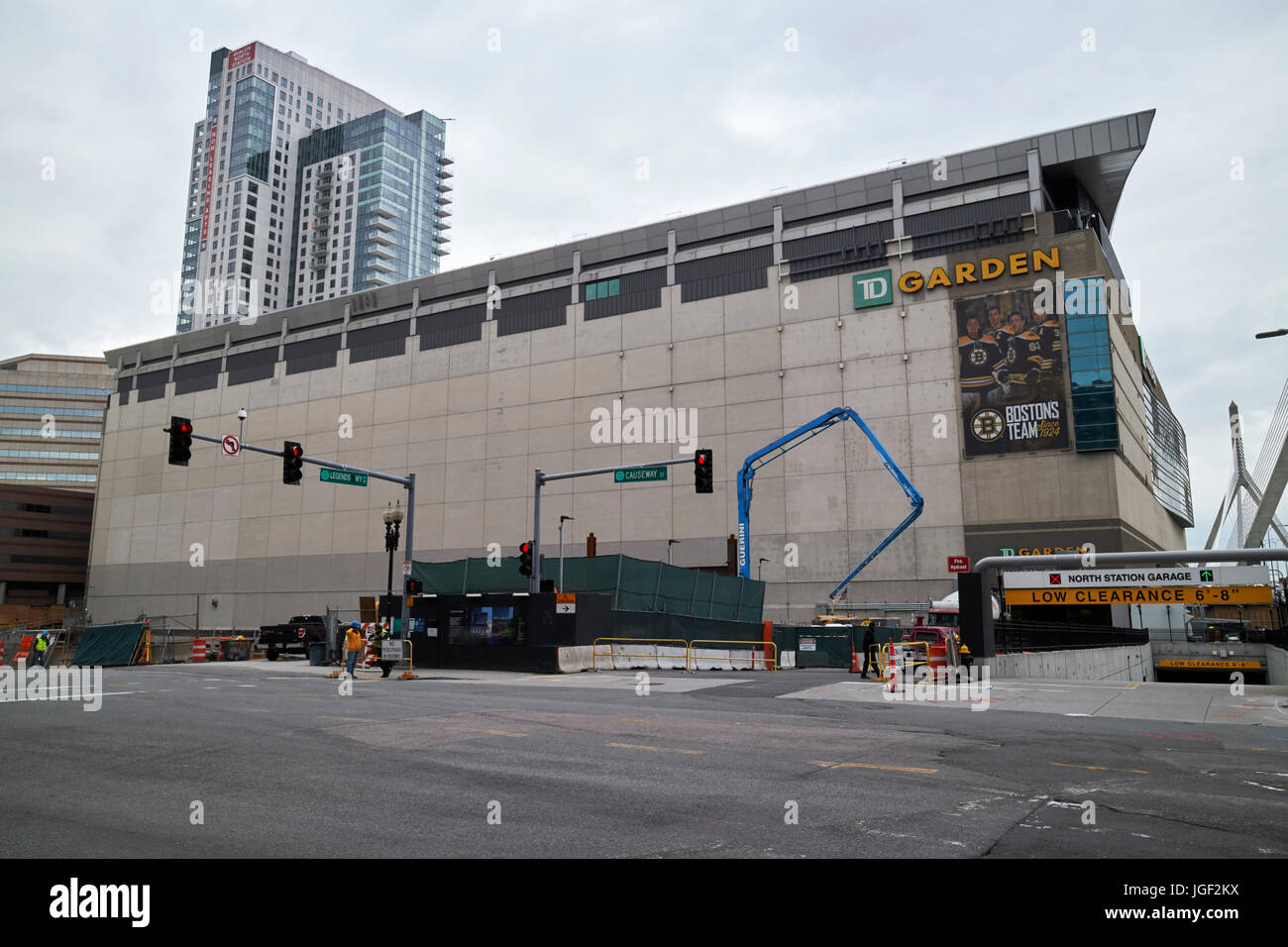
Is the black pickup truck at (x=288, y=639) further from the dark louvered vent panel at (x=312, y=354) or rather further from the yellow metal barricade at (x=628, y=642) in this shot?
the dark louvered vent panel at (x=312, y=354)

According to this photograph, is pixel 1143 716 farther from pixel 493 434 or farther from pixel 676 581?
pixel 493 434

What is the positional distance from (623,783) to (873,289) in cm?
5292

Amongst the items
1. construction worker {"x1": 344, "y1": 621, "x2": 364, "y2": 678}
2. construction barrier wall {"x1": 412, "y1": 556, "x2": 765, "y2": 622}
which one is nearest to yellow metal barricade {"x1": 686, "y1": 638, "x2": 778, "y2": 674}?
construction barrier wall {"x1": 412, "y1": 556, "x2": 765, "y2": 622}

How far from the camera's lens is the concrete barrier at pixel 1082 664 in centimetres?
2777

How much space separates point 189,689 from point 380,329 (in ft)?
201

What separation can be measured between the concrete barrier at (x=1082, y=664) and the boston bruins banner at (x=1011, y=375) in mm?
13115

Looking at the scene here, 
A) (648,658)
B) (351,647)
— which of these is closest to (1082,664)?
(648,658)

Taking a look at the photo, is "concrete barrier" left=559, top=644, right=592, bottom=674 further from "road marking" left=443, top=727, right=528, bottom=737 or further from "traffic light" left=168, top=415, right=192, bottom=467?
"road marking" left=443, top=727, right=528, bottom=737

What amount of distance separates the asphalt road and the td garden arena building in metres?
39.1

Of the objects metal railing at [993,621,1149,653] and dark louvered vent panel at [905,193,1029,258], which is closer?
metal railing at [993,621,1149,653]

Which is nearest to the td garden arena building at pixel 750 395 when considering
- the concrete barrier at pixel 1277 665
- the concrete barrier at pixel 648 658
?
the concrete barrier at pixel 1277 665

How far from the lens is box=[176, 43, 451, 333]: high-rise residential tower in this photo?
534ft
